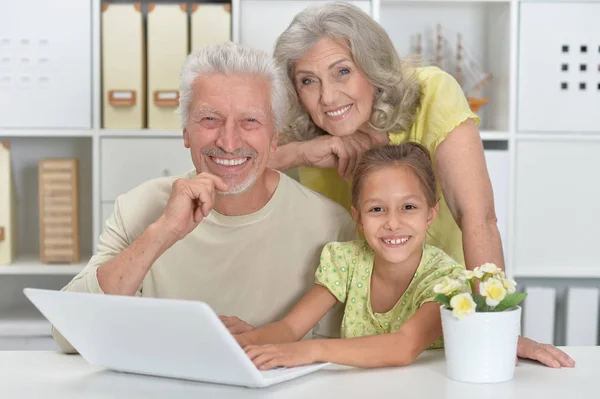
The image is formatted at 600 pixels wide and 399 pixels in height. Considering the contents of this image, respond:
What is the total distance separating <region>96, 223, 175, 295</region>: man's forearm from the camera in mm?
1456

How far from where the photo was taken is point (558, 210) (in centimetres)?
310

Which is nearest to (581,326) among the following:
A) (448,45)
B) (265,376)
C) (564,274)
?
(564,274)

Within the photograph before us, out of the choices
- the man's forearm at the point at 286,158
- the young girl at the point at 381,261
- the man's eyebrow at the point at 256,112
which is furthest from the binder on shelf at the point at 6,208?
the young girl at the point at 381,261

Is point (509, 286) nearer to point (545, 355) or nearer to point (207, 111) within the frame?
point (545, 355)

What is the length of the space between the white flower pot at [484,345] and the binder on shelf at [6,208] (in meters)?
2.19

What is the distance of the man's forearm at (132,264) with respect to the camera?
146cm

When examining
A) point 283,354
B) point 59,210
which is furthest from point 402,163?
point 59,210

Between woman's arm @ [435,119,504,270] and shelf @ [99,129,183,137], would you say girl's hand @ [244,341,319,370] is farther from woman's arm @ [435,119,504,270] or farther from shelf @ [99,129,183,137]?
shelf @ [99,129,183,137]

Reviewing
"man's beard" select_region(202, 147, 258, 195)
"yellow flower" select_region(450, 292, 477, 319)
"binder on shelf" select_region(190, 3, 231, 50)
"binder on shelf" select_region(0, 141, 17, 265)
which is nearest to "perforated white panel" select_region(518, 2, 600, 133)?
"binder on shelf" select_region(190, 3, 231, 50)

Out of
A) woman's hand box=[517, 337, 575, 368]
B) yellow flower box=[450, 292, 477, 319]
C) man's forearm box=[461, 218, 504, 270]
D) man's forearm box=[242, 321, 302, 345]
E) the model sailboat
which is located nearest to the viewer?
yellow flower box=[450, 292, 477, 319]

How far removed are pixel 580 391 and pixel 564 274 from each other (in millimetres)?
2031

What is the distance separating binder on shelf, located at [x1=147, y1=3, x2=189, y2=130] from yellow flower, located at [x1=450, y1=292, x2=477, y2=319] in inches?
76.9

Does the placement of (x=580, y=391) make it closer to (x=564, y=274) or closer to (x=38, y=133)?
(x=564, y=274)

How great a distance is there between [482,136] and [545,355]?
1.84 meters
